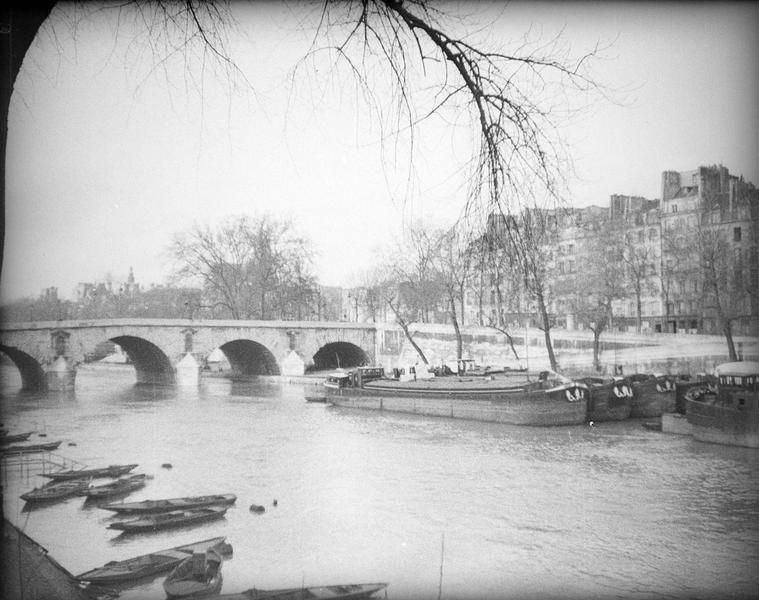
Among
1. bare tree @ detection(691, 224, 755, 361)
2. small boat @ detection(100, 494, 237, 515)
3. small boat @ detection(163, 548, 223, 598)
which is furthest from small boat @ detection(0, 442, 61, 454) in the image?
bare tree @ detection(691, 224, 755, 361)

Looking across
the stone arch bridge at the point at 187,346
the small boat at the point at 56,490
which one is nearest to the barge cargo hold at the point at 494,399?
the stone arch bridge at the point at 187,346

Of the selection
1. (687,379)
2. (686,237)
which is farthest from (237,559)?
(687,379)

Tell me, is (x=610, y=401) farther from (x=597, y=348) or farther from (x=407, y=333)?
(x=407, y=333)

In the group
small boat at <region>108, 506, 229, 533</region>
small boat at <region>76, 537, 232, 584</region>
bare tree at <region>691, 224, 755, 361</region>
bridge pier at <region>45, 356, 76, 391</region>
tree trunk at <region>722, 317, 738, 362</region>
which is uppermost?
bare tree at <region>691, 224, 755, 361</region>

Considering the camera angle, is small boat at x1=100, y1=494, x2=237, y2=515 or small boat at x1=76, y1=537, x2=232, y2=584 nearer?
small boat at x1=76, y1=537, x2=232, y2=584

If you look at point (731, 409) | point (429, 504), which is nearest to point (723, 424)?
point (731, 409)

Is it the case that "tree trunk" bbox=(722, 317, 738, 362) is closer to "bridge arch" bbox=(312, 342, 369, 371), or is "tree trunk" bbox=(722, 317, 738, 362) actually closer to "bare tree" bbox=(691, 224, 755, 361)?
"bare tree" bbox=(691, 224, 755, 361)
